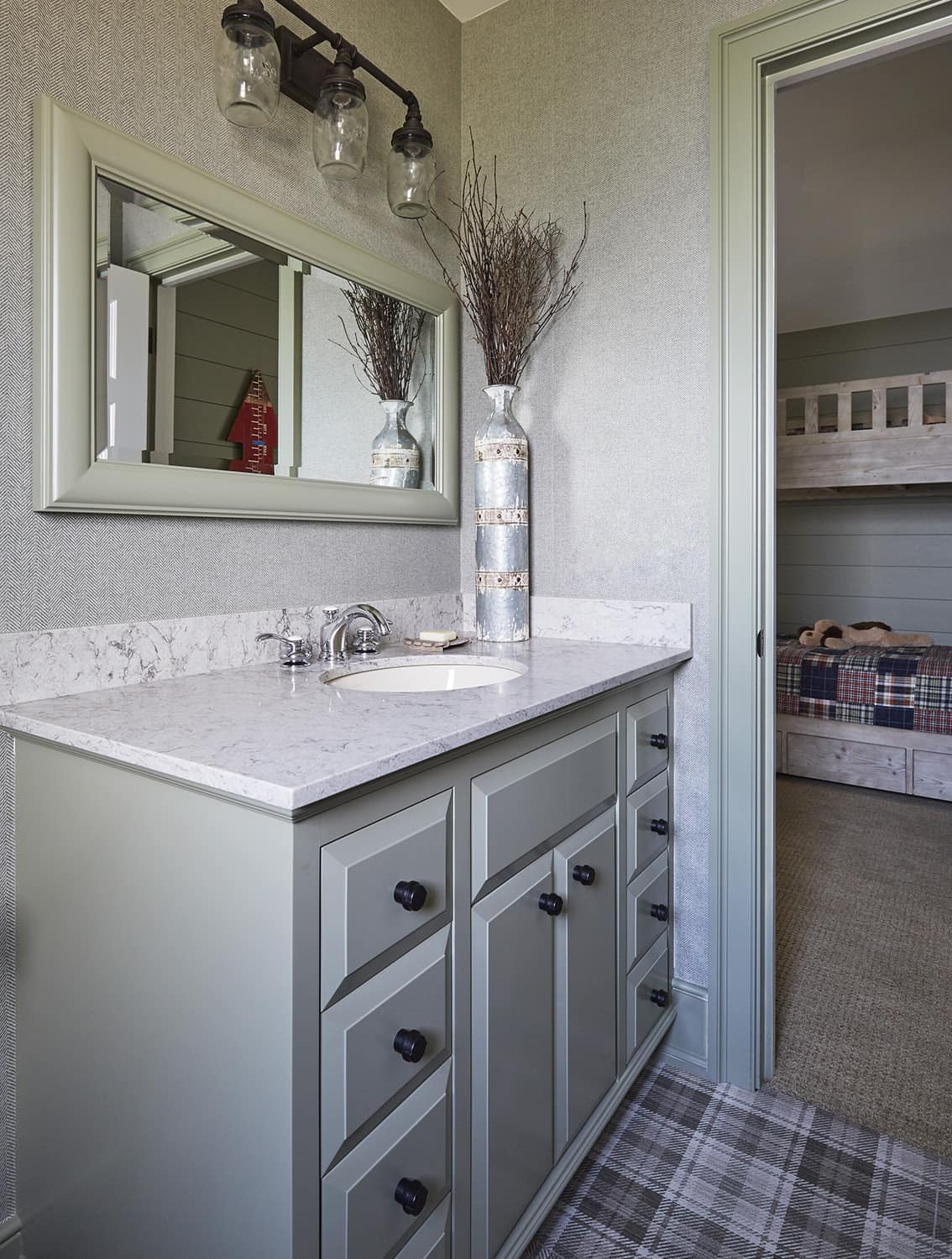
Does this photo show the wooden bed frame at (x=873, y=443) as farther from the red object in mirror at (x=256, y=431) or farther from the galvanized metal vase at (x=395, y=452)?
the red object in mirror at (x=256, y=431)

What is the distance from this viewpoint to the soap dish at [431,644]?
1.70 metres

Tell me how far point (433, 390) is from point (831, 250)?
3.07 meters

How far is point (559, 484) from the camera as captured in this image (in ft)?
6.26

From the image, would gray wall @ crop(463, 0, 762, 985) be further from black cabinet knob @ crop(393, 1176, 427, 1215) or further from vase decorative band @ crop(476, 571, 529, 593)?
black cabinet knob @ crop(393, 1176, 427, 1215)

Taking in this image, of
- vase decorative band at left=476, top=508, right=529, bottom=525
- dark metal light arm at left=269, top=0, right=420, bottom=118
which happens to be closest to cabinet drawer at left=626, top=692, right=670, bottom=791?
vase decorative band at left=476, top=508, right=529, bottom=525

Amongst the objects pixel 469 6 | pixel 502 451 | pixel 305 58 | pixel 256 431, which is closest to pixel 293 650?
pixel 256 431

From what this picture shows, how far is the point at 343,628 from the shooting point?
5.11 ft

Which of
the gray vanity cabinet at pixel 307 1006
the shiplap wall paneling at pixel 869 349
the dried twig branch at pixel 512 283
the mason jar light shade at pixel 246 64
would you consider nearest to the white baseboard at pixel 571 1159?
the gray vanity cabinet at pixel 307 1006

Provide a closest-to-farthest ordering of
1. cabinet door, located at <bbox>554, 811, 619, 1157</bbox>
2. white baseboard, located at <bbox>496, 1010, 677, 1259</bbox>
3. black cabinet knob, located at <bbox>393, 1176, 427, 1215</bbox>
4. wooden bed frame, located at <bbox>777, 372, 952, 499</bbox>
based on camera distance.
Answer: black cabinet knob, located at <bbox>393, 1176, 427, 1215</bbox> < white baseboard, located at <bbox>496, 1010, 677, 1259</bbox> < cabinet door, located at <bbox>554, 811, 619, 1157</bbox> < wooden bed frame, located at <bbox>777, 372, 952, 499</bbox>

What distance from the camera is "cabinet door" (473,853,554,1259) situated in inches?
41.0

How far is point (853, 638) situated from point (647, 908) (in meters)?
3.05

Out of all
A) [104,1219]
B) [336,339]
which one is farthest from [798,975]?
[336,339]

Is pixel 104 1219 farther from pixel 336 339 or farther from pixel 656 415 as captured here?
pixel 656 415

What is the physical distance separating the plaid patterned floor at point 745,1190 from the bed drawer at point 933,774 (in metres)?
2.27
